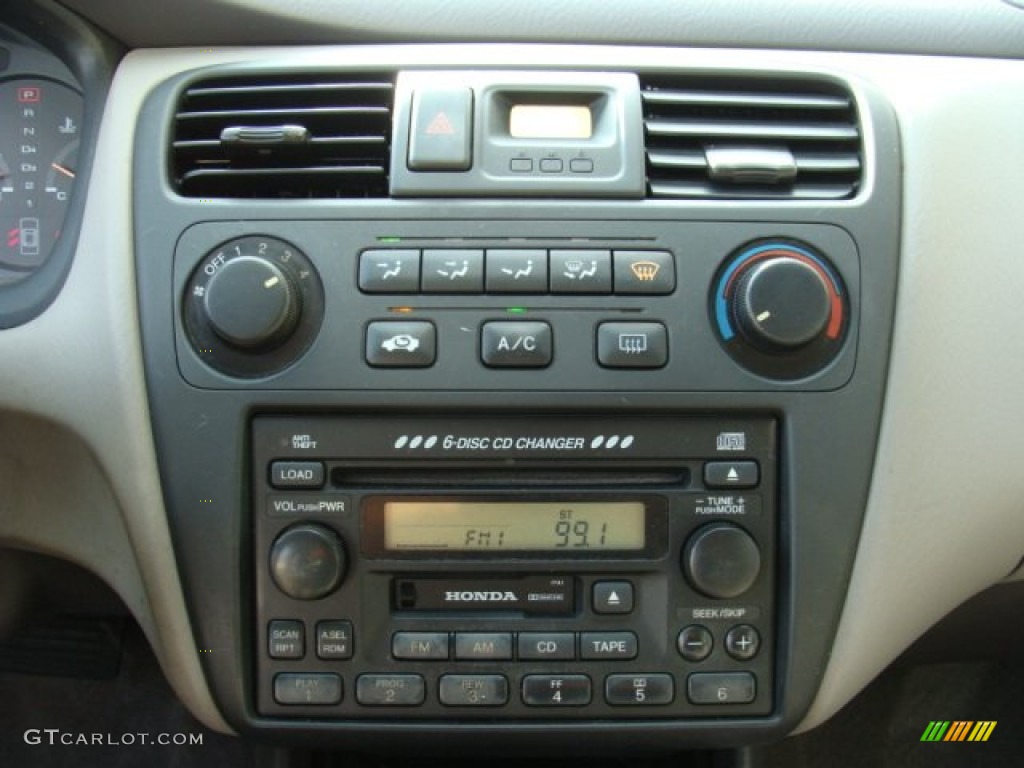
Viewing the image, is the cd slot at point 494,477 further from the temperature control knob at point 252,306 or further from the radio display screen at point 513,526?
the temperature control knob at point 252,306

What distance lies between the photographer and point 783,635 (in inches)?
37.0

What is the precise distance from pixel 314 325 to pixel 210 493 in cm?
20

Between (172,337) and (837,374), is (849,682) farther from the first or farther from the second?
(172,337)

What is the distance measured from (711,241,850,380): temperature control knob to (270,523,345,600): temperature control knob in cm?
44

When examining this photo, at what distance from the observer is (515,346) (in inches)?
35.1

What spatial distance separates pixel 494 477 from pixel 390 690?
233 millimetres

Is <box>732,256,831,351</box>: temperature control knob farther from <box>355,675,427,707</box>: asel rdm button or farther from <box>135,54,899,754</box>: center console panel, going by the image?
<box>355,675,427,707</box>: asel rdm button

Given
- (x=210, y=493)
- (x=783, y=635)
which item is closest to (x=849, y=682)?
(x=783, y=635)

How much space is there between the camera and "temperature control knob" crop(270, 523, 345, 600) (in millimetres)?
915

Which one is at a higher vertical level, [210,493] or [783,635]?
[210,493]

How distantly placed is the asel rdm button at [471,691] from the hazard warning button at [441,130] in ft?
1.65

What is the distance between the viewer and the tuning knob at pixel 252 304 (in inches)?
34.7
